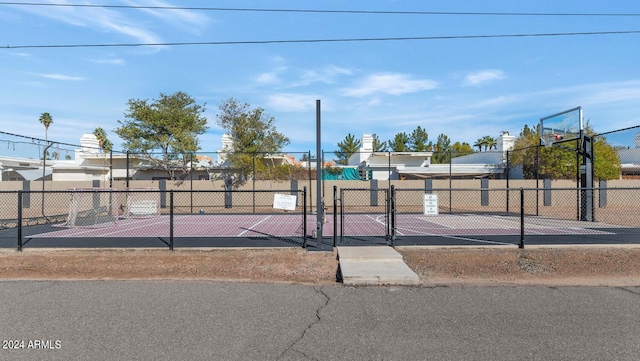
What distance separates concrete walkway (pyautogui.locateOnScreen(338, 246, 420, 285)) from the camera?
706cm

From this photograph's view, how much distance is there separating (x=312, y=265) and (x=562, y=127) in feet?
54.2

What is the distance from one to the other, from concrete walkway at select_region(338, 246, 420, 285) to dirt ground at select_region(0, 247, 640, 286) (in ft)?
0.87

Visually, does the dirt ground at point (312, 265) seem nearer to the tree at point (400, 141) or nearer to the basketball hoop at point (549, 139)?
the basketball hoop at point (549, 139)

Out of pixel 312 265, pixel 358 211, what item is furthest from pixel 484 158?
pixel 312 265

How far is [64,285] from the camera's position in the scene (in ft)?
23.0

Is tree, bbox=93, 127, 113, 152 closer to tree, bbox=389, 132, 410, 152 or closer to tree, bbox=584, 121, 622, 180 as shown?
tree, bbox=389, 132, 410, 152

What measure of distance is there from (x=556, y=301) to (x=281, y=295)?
418 cm

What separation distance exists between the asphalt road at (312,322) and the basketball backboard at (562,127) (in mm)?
13439

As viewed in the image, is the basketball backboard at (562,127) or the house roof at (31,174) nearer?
the basketball backboard at (562,127)

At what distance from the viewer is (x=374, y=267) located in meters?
7.82

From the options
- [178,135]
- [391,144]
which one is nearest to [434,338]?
[178,135]

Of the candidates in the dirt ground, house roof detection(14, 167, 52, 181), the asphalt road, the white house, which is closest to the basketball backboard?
the dirt ground

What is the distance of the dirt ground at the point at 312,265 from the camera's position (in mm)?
7539

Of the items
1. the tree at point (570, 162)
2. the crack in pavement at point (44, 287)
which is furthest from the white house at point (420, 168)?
the crack in pavement at point (44, 287)
